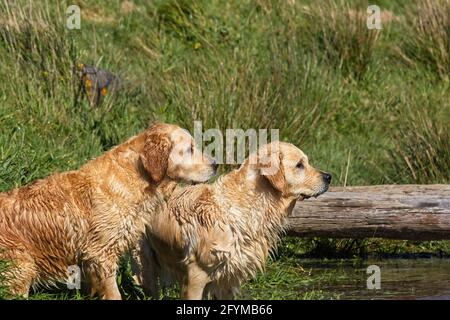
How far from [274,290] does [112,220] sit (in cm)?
210

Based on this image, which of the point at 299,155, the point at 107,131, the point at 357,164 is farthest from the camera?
the point at 357,164

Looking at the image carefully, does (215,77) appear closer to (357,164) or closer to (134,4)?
(357,164)

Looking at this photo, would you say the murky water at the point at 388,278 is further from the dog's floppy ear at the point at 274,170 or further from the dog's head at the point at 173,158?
the dog's head at the point at 173,158

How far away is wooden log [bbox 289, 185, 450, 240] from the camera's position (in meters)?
11.1

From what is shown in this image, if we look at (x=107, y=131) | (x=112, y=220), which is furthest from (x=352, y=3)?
(x=112, y=220)

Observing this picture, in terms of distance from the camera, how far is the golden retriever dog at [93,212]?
30.2 feet

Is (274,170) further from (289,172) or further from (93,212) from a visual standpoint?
(93,212)

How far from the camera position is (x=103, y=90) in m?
14.8

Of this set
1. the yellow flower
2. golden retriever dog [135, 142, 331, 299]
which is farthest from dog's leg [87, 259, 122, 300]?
the yellow flower

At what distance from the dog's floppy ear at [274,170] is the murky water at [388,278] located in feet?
4.60

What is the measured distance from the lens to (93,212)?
9.24 m

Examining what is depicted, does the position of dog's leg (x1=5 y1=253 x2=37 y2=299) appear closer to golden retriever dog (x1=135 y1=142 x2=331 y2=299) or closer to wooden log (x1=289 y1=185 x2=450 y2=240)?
golden retriever dog (x1=135 y1=142 x2=331 y2=299)

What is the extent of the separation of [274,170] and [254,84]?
5.17 meters
